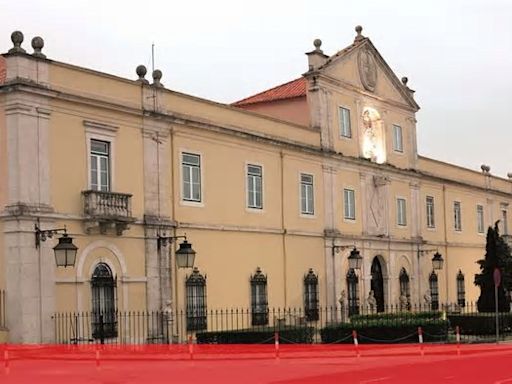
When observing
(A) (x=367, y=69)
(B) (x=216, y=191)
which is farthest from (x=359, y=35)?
(B) (x=216, y=191)

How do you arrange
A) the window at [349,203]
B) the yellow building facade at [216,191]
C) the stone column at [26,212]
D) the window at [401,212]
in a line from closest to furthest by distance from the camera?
the stone column at [26,212] < the yellow building facade at [216,191] < the window at [349,203] < the window at [401,212]

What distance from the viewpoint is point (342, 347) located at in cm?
2683

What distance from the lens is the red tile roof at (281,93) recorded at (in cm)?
→ 3834

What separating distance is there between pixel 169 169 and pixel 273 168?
627cm

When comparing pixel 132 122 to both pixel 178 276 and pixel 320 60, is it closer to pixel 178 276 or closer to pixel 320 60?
pixel 178 276

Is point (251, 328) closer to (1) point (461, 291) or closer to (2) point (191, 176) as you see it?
(2) point (191, 176)

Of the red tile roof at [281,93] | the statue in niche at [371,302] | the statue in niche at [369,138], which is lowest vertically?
the statue in niche at [371,302]

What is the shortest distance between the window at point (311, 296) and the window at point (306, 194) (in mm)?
2329

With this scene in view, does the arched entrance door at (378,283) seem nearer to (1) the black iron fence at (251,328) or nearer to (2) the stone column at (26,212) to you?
(1) the black iron fence at (251,328)

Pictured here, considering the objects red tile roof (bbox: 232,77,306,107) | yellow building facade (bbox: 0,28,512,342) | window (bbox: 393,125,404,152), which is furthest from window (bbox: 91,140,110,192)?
window (bbox: 393,125,404,152)

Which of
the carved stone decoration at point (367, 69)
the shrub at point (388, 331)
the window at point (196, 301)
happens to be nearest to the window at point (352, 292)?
the carved stone decoration at point (367, 69)

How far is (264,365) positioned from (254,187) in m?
13.1

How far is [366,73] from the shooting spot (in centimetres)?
4131

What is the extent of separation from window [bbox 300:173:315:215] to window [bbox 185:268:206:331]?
23.9ft
